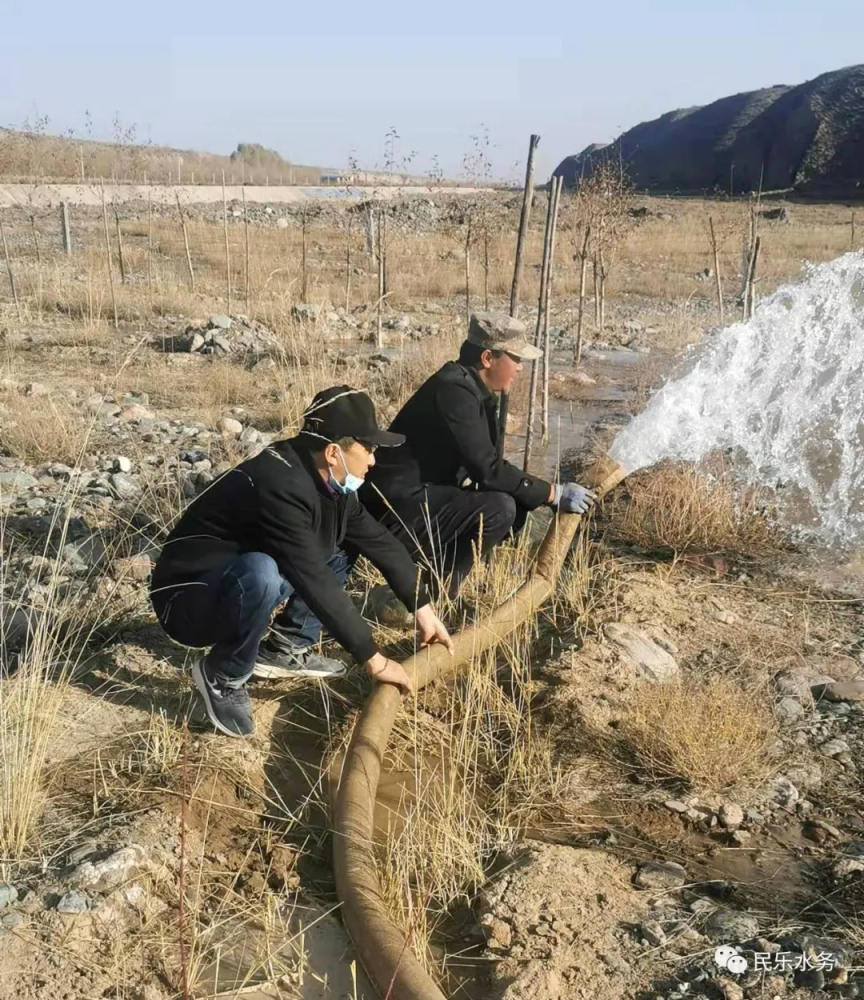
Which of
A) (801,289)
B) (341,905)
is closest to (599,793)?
(341,905)

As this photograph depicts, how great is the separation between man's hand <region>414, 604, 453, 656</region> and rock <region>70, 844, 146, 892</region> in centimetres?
127

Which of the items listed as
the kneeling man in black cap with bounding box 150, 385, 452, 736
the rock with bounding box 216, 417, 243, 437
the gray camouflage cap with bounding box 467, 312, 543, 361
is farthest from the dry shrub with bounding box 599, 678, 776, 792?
the rock with bounding box 216, 417, 243, 437

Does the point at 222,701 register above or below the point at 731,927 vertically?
above

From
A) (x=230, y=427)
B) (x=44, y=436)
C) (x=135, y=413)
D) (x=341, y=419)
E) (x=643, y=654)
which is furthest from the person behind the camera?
(x=135, y=413)

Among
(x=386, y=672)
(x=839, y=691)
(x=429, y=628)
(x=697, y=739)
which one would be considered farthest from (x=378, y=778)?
(x=839, y=691)

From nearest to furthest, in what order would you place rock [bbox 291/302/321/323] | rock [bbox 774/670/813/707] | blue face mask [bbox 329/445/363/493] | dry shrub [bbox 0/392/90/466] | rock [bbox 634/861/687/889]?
rock [bbox 634/861/687/889]
blue face mask [bbox 329/445/363/493]
rock [bbox 774/670/813/707]
dry shrub [bbox 0/392/90/466]
rock [bbox 291/302/321/323]

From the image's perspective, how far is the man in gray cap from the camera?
441cm

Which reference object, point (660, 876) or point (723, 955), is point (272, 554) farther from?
point (723, 955)

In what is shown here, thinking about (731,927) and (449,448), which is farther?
(449,448)

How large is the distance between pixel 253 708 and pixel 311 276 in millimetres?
15584

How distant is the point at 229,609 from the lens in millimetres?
3318

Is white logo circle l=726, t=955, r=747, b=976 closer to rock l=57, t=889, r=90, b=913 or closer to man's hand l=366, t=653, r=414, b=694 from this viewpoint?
man's hand l=366, t=653, r=414, b=694

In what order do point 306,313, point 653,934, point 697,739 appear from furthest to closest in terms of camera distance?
point 306,313 → point 697,739 → point 653,934

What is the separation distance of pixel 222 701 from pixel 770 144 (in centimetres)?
5043
